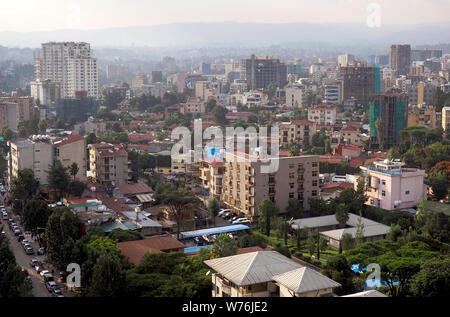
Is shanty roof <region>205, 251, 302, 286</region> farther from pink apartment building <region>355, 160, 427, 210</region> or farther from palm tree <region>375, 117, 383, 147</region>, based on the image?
palm tree <region>375, 117, 383, 147</region>

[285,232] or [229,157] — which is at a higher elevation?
[229,157]

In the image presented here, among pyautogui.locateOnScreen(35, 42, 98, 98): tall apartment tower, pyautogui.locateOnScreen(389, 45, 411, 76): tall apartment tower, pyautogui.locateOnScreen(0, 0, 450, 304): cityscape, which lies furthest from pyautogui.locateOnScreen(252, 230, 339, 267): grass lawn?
pyautogui.locateOnScreen(389, 45, 411, 76): tall apartment tower

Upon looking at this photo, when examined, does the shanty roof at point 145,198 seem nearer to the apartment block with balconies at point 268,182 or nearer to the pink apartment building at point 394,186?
the apartment block with balconies at point 268,182

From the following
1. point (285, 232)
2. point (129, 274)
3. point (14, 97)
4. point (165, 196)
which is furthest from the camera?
point (14, 97)

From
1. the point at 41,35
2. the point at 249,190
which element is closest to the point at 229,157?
the point at 249,190

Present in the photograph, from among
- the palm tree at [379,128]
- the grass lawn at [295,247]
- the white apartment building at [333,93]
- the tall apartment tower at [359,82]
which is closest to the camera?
the grass lawn at [295,247]

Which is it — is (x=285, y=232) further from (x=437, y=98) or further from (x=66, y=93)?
(x=66, y=93)

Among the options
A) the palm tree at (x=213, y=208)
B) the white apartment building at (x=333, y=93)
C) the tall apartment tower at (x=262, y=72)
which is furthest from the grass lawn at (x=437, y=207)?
the tall apartment tower at (x=262, y=72)

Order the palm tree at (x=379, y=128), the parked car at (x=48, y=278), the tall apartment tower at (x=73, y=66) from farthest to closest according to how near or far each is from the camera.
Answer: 1. the tall apartment tower at (x=73, y=66)
2. the palm tree at (x=379, y=128)
3. the parked car at (x=48, y=278)
